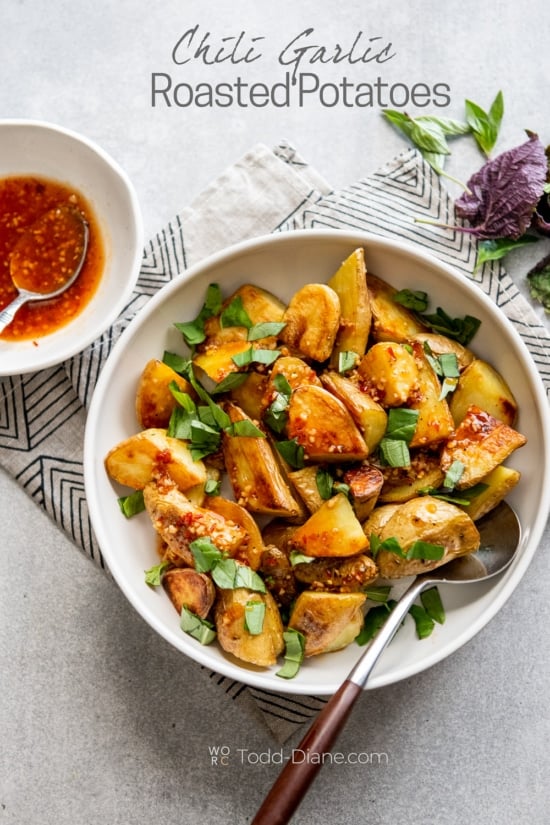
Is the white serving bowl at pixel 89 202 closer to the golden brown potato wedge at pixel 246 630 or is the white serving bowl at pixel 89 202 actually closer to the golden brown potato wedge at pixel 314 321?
the golden brown potato wedge at pixel 314 321

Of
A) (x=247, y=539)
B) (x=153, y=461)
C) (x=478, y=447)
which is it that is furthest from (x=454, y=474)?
(x=153, y=461)

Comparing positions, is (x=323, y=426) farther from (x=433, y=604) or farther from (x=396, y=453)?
(x=433, y=604)

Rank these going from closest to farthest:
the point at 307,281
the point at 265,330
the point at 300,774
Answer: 1. the point at 300,774
2. the point at 265,330
3. the point at 307,281

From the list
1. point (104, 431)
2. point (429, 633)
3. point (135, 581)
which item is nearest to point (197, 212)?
point (104, 431)

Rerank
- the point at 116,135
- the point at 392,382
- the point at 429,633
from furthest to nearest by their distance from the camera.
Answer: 1. the point at 116,135
2. the point at 429,633
3. the point at 392,382

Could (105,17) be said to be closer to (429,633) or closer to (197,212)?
(197,212)

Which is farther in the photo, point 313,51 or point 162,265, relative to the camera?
point 313,51
